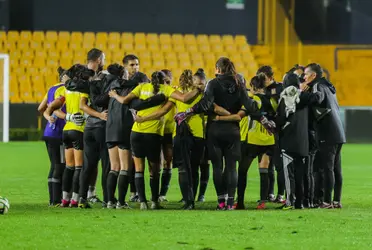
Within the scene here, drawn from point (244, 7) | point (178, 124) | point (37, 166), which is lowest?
point (37, 166)

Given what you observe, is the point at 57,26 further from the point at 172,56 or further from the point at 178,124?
the point at 178,124

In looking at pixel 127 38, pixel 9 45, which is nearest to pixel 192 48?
pixel 127 38

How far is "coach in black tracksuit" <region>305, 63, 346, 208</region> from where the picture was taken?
13.7 meters

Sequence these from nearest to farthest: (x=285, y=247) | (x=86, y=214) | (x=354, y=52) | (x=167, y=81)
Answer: (x=285, y=247) → (x=86, y=214) → (x=167, y=81) → (x=354, y=52)

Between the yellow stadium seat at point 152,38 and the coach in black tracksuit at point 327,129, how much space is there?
22.2m

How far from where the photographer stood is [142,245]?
966 centimetres

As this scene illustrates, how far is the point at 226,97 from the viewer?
520 inches

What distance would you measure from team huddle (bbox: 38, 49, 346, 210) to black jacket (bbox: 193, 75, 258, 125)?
0.04ft

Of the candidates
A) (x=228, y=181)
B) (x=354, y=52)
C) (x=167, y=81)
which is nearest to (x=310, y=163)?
(x=228, y=181)

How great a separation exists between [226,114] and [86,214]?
6.88ft

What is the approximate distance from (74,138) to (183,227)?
10.2ft

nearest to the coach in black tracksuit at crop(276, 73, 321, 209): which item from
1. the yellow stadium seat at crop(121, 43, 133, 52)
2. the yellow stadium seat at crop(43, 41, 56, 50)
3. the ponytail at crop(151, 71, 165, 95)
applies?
the ponytail at crop(151, 71, 165, 95)

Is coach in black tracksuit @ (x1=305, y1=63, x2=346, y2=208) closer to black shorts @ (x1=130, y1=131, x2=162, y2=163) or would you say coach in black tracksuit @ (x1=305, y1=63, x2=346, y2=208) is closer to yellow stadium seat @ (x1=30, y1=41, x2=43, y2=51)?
black shorts @ (x1=130, y1=131, x2=162, y2=163)

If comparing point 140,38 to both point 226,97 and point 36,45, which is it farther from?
point 226,97
